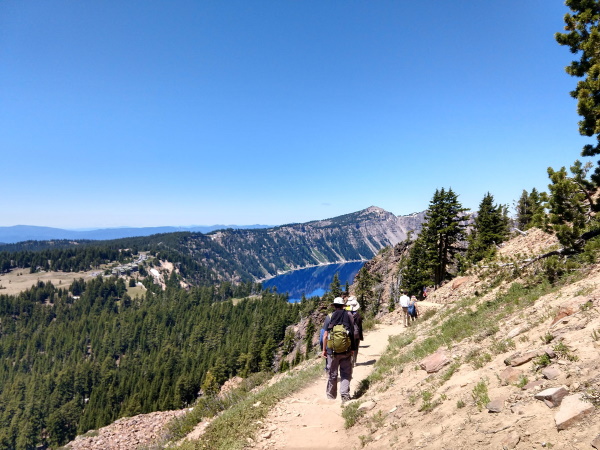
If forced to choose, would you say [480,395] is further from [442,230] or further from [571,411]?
[442,230]

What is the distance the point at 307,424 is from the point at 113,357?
553 feet

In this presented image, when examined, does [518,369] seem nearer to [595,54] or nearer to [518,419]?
[518,419]

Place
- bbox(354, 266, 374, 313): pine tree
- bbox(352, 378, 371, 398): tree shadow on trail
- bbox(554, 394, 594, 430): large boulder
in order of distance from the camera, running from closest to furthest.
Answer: bbox(554, 394, 594, 430): large boulder → bbox(352, 378, 371, 398): tree shadow on trail → bbox(354, 266, 374, 313): pine tree

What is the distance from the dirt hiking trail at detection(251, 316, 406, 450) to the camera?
748cm

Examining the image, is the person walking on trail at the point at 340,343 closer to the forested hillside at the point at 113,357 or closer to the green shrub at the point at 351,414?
the green shrub at the point at 351,414

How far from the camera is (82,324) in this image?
165750 mm

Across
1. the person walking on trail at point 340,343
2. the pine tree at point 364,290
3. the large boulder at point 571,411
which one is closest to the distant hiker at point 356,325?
the person walking on trail at point 340,343

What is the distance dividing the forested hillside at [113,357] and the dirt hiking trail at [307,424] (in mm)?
68810

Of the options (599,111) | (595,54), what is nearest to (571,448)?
(599,111)

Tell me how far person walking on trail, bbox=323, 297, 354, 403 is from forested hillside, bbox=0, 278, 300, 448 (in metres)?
70.6

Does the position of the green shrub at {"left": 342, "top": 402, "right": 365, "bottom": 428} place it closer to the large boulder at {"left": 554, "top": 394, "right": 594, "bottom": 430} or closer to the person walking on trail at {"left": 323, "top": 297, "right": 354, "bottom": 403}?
the person walking on trail at {"left": 323, "top": 297, "right": 354, "bottom": 403}

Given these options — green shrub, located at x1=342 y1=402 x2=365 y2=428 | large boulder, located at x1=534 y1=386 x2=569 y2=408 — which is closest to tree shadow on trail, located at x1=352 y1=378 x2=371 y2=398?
green shrub, located at x1=342 y1=402 x2=365 y2=428

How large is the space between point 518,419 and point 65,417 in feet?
418

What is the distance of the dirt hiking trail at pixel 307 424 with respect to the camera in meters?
7.48
